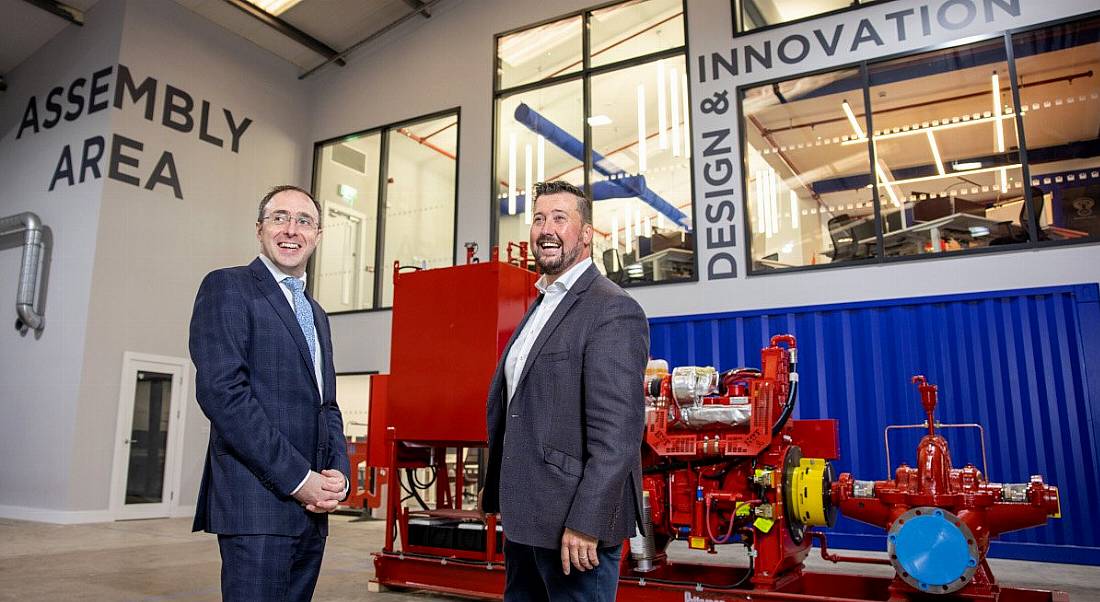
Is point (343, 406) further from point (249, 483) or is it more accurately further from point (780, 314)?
point (249, 483)

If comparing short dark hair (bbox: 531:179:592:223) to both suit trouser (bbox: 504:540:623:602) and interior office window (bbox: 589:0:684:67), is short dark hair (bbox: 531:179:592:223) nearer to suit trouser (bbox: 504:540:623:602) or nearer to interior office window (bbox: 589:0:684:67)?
suit trouser (bbox: 504:540:623:602)

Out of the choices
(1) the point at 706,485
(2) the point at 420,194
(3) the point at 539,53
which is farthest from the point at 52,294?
(1) the point at 706,485

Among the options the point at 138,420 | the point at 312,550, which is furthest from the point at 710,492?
the point at 138,420

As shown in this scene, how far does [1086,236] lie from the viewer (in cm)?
668

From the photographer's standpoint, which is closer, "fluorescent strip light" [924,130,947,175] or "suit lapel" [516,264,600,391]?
"suit lapel" [516,264,600,391]

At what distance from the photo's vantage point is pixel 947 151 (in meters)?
7.57

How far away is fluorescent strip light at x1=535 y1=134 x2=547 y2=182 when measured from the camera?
9.71m

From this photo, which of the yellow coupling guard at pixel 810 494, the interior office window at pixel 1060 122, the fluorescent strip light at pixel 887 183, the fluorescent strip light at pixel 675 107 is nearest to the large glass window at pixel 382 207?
Result: the fluorescent strip light at pixel 675 107

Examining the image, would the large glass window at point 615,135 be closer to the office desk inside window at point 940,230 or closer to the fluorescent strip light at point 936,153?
the office desk inside window at point 940,230

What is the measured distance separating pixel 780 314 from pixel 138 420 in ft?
26.0

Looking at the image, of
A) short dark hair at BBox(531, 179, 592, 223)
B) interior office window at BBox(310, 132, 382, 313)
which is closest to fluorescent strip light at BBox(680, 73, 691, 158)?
interior office window at BBox(310, 132, 382, 313)

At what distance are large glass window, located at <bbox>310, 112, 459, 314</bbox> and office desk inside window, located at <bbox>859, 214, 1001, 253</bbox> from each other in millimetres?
5500

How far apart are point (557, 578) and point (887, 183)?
709 cm

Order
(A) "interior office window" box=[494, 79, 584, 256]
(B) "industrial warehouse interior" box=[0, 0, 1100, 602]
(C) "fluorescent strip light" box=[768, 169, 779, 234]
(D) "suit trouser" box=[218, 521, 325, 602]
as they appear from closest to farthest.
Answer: (D) "suit trouser" box=[218, 521, 325, 602] < (B) "industrial warehouse interior" box=[0, 0, 1100, 602] < (C) "fluorescent strip light" box=[768, 169, 779, 234] < (A) "interior office window" box=[494, 79, 584, 256]
